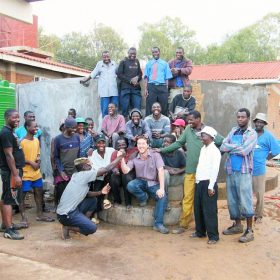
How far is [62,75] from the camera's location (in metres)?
18.8

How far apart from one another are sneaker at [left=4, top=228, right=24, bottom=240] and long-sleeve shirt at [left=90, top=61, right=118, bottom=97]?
363 centimetres

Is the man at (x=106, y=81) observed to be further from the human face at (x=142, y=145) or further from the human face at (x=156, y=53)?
the human face at (x=142, y=145)

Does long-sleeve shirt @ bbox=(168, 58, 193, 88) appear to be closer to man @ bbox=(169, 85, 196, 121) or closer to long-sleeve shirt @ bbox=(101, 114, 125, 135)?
man @ bbox=(169, 85, 196, 121)

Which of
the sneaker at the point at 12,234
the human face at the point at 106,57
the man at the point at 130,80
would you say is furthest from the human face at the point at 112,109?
the sneaker at the point at 12,234

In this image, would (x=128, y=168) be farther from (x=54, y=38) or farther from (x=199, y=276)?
(x=54, y=38)

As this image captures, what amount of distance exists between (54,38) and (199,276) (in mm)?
39162

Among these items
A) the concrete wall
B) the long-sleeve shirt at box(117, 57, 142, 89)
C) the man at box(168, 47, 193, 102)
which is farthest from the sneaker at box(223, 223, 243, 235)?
the concrete wall

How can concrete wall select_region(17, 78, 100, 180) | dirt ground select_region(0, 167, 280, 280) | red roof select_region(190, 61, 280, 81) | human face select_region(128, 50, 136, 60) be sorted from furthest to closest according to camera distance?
red roof select_region(190, 61, 280, 81) < concrete wall select_region(17, 78, 100, 180) < human face select_region(128, 50, 136, 60) < dirt ground select_region(0, 167, 280, 280)

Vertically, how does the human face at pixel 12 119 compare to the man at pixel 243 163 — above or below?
above

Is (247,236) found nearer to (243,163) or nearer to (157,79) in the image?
(243,163)

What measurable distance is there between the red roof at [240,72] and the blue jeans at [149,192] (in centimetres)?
1574

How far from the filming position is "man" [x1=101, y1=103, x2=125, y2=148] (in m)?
7.39

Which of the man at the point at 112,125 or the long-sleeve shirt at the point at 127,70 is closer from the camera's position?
the man at the point at 112,125

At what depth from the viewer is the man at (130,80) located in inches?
→ 315
